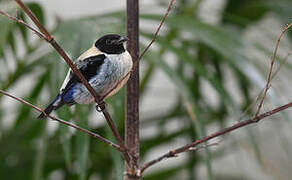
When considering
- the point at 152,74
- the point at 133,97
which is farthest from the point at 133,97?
the point at 152,74

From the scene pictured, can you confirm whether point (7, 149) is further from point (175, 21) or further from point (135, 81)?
point (135, 81)

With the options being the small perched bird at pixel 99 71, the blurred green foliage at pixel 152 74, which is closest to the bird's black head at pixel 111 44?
the small perched bird at pixel 99 71

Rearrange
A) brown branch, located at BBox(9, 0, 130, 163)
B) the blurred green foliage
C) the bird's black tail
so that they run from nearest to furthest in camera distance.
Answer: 1. brown branch, located at BBox(9, 0, 130, 163)
2. the bird's black tail
3. the blurred green foliage

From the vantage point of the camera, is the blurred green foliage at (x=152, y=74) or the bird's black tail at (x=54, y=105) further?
the blurred green foliage at (x=152, y=74)

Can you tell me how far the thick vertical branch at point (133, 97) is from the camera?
1.36 feet

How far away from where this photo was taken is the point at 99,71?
464 mm

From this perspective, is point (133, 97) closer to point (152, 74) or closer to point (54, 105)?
point (54, 105)

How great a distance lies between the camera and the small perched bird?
0.42 meters

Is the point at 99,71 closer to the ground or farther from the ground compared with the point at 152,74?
closer to the ground

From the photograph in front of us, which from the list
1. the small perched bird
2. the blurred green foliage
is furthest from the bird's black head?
the blurred green foliage

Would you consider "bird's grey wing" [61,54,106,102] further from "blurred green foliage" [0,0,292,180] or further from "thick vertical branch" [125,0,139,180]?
"blurred green foliage" [0,0,292,180]

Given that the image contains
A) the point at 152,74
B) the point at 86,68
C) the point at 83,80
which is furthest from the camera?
the point at 152,74

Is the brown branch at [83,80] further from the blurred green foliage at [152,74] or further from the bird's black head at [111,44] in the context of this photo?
the blurred green foliage at [152,74]

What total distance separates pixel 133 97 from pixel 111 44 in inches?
2.3
